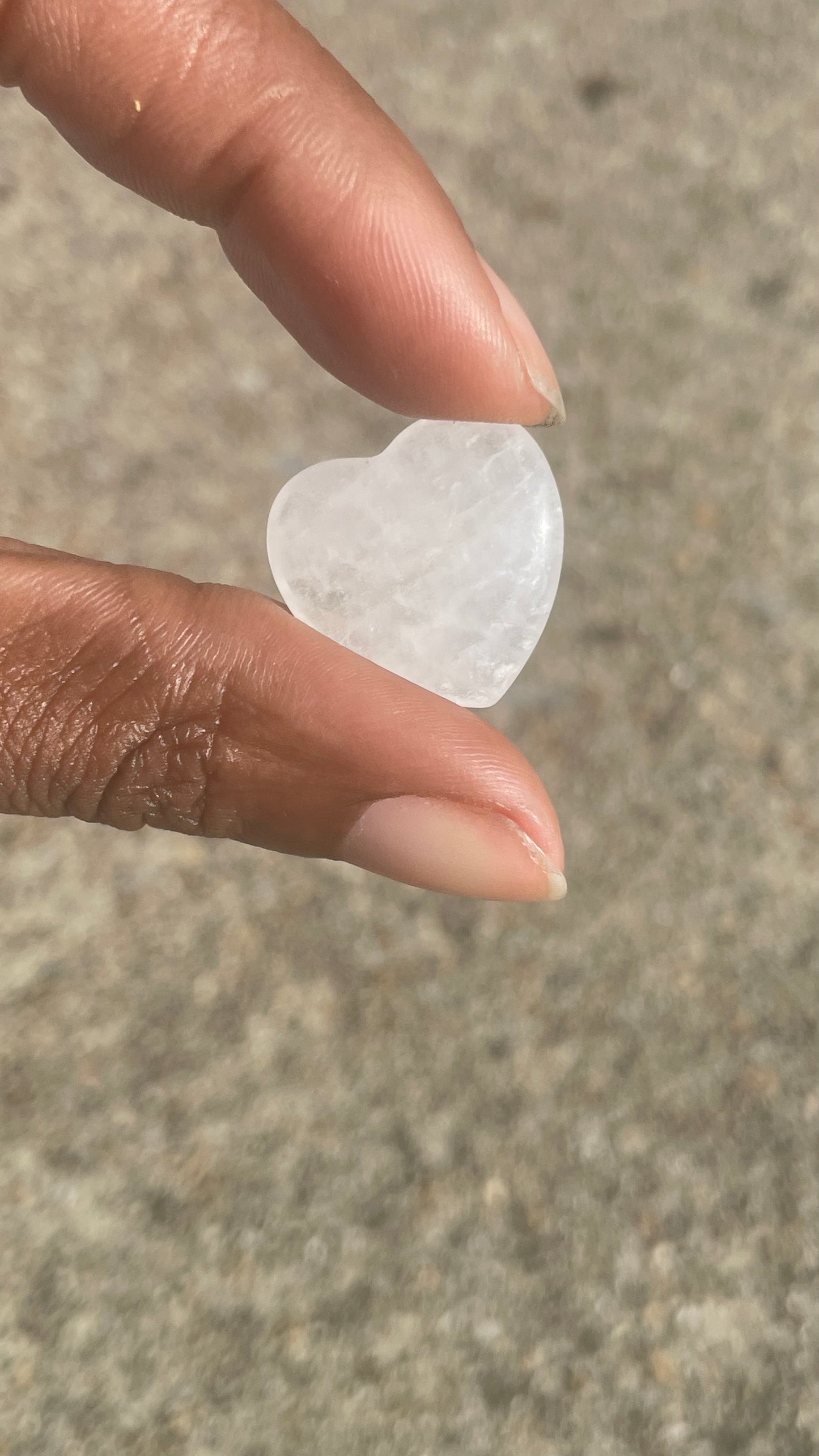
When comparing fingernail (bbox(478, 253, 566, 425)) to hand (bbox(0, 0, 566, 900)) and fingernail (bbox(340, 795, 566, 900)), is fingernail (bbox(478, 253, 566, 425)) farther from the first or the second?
fingernail (bbox(340, 795, 566, 900))

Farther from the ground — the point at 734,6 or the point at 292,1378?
the point at 734,6

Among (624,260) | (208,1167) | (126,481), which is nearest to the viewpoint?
(208,1167)

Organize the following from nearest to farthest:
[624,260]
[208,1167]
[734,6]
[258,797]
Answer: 1. [258,797]
2. [208,1167]
3. [624,260]
4. [734,6]

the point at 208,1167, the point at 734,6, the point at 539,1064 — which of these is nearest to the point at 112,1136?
the point at 208,1167

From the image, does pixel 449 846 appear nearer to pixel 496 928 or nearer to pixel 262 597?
pixel 262 597

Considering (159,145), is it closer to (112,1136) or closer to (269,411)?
(269,411)

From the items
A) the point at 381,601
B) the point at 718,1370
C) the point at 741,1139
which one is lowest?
the point at 718,1370
